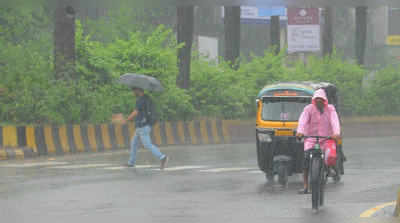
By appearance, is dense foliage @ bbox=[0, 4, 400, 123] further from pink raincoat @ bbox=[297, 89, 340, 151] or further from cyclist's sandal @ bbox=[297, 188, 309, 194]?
pink raincoat @ bbox=[297, 89, 340, 151]

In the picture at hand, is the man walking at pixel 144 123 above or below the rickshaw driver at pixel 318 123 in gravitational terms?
below

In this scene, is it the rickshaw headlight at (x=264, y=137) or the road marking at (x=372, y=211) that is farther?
the rickshaw headlight at (x=264, y=137)

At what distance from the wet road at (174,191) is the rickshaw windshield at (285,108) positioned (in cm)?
113

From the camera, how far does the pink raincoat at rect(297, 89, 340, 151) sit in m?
14.5

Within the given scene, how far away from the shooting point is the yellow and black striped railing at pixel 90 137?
909 inches

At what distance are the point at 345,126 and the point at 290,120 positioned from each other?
1770 centimetres

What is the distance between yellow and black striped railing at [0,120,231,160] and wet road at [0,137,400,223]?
29.4 inches

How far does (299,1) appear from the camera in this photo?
3319 cm

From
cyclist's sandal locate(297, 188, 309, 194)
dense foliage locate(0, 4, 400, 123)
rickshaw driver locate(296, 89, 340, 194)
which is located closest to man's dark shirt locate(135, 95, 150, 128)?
dense foliage locate(0, 4, 400, 123)

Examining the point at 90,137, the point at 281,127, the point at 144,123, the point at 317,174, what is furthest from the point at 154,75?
the point at 317,174

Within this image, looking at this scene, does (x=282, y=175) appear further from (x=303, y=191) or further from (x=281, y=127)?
(x=303, y=191)

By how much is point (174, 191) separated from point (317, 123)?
2.64 m

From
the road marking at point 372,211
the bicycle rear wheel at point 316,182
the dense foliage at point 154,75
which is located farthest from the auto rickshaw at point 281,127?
the dense foliage at point 154,75

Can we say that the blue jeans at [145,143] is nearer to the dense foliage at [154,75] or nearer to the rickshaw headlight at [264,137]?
the rickshaw headlight at [264,137]
